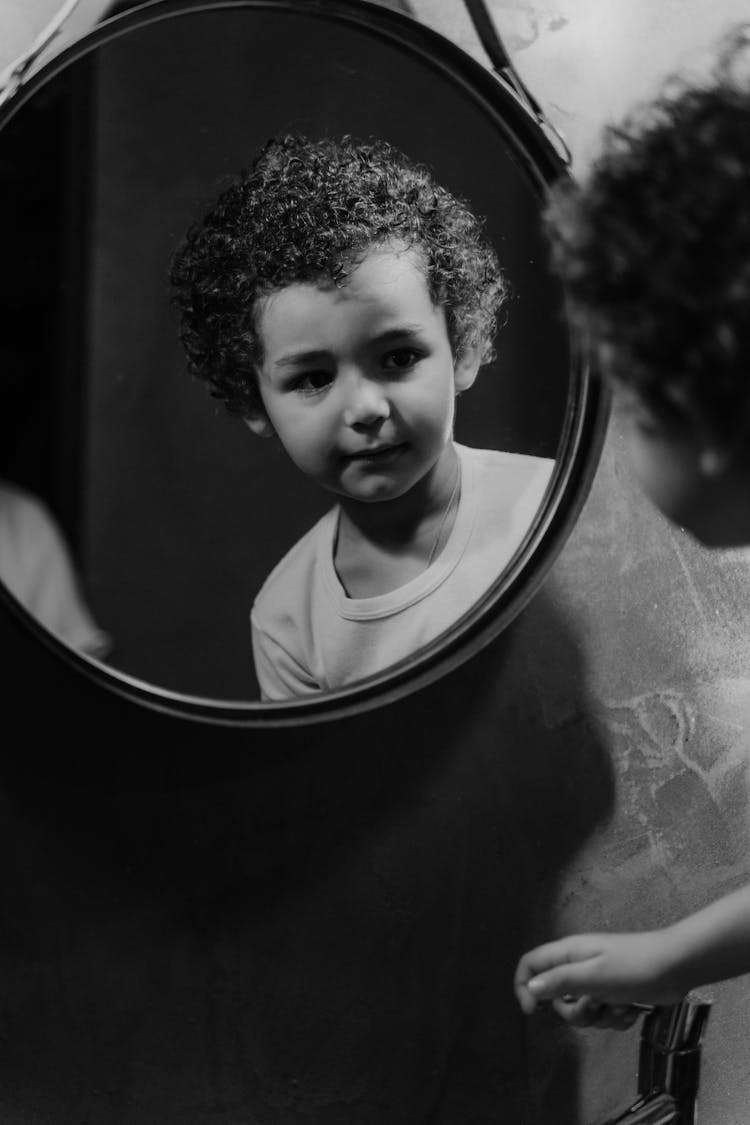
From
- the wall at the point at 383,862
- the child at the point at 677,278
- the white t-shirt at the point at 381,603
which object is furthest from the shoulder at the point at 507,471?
the child at the point at 677,278

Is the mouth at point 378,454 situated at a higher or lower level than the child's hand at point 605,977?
higher

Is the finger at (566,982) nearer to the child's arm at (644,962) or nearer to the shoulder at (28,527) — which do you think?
the child's arm at (644,962)

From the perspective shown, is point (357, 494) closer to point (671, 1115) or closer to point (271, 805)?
point (271, 805)

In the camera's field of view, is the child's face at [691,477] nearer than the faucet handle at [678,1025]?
Yes

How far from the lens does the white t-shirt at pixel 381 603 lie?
2.40 feet

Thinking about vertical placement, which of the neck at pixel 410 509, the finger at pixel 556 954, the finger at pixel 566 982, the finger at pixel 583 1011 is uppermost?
the neck at pixel 410 509

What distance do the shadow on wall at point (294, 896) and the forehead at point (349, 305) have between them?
25 cm

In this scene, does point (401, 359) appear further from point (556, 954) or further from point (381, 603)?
point (556, 954)

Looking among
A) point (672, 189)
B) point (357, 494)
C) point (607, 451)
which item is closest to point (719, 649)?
point (607, 451)

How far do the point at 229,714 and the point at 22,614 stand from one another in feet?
0.47

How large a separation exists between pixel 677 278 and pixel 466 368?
0.28 meters

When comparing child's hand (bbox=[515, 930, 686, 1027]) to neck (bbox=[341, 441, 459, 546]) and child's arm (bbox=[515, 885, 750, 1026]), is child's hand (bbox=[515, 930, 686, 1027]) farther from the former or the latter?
neck (bbox=[341, 441, 459, 546])

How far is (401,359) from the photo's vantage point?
692mm

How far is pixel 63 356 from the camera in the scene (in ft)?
2.31
